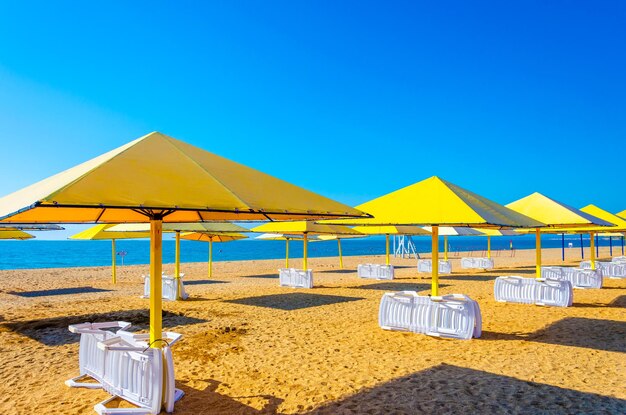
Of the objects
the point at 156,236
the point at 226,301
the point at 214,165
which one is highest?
the point at 214,165

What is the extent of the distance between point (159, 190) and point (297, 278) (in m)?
13.2

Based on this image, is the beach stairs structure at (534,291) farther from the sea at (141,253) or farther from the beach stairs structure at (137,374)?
the sea at (141,253)

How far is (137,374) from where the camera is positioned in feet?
14.0

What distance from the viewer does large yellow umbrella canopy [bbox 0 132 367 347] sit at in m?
3.02

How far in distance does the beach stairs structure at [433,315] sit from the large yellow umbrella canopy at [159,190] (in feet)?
12.7

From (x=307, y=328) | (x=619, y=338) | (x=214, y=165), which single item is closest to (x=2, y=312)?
(x=307, y=328)

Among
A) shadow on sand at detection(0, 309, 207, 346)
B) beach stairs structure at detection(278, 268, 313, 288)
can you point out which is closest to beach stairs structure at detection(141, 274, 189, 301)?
shadow on sand at detection(0, 309, 207, 346)

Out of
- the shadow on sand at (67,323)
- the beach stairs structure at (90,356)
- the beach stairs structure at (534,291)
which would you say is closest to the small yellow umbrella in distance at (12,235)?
the shadow on sand at (67,323)

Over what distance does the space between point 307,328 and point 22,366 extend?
4.34m

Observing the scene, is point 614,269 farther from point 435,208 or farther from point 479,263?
point 435,208

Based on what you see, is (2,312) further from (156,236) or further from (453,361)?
(453,361)

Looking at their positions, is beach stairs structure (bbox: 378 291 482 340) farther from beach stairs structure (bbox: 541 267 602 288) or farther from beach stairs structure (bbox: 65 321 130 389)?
beach stairs structure (bbox: 541 267 602 288)

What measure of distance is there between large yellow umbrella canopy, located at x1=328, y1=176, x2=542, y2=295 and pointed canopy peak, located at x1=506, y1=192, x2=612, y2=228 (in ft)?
6.54

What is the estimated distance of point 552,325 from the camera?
8453 mm
